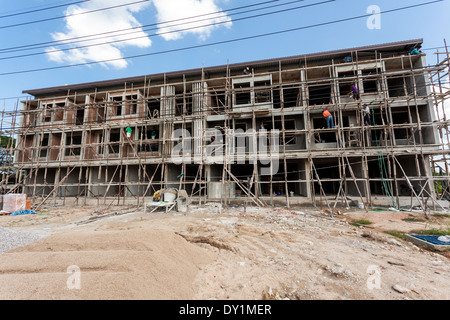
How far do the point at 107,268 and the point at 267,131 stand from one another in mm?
13459

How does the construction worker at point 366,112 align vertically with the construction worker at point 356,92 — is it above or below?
below

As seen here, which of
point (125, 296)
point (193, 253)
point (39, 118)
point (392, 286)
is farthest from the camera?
point (39, 118)

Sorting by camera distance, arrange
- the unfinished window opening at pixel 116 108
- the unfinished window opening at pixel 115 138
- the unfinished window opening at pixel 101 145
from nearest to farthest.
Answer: the unfinished window opening at pixel 101 145 → the unfinished window opening at pixel 116 108 → the unfinished window opening at pixel 115 138

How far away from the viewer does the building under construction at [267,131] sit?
12.6m

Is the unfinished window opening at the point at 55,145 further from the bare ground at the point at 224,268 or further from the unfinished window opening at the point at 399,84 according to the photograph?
the unfinished window opening at the point at 399,84

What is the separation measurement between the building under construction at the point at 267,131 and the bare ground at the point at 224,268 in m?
6.52

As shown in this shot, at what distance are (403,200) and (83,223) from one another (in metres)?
17.5

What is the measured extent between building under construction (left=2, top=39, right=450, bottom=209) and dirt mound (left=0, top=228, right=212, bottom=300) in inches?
323

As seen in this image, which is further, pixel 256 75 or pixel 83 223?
pixel 256 75

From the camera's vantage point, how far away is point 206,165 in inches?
587

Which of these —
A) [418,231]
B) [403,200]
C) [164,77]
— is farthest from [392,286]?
[164,77]

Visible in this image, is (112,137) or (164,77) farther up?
(164,77)

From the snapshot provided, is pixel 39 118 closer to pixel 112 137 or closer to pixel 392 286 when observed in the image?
pixel 112 137

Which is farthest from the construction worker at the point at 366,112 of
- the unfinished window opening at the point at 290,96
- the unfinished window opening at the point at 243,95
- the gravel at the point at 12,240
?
the gravel at the point at 12,240
